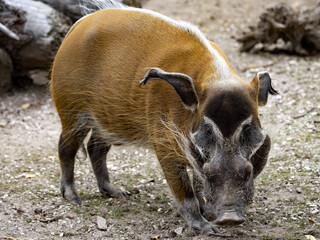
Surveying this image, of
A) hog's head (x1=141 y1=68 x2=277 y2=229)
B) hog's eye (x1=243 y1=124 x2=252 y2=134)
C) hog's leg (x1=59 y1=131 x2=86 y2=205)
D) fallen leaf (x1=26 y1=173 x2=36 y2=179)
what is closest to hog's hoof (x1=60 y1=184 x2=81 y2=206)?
hog's leg (x1=59 y1=131 x2=86 y2=205)

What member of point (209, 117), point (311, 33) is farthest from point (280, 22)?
point (209, 117)

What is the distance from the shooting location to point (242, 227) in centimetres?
417

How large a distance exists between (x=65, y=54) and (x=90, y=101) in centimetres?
48

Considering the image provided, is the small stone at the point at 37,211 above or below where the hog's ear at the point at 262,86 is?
below

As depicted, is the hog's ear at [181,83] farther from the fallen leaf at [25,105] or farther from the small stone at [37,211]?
the fallen leaf at [25,105]

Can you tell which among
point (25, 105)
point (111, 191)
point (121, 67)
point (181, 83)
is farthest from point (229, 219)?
point (25, 105)

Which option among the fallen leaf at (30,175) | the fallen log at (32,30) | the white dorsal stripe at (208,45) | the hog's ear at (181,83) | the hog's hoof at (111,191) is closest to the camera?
the hog's ear at (181,83)

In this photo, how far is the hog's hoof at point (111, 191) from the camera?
16.4 ft

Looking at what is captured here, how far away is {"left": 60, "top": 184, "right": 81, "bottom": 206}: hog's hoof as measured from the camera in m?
4.86

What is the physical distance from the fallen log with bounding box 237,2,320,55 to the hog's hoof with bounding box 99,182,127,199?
443 centimetres

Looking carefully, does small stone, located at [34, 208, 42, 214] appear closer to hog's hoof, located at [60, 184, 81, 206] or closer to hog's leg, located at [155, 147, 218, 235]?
hog's hoof, located at [60, 184, 81, 206]

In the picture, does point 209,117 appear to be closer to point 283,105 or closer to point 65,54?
point 65,54

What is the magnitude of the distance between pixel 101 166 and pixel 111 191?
0.26 metres

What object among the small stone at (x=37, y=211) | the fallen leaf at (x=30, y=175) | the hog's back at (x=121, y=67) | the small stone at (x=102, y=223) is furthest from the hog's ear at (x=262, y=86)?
the fallen leaf at (x=30, y=175)
